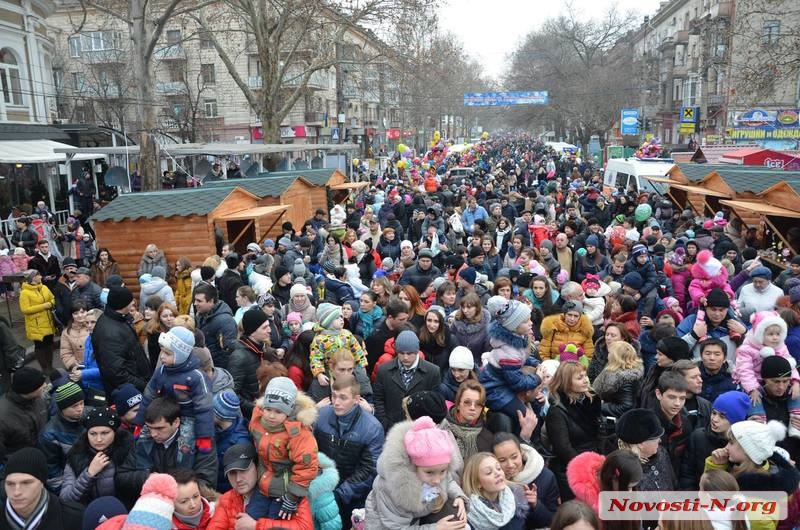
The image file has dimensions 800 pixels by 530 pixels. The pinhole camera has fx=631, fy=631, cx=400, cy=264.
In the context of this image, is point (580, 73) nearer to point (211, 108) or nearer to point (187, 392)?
point (211, 108)

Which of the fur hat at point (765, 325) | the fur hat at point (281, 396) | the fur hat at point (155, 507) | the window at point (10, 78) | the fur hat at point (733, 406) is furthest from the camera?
the window at point (10, 78)

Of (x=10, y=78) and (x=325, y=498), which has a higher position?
(x=10, y=78)

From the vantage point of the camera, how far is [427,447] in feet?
9.95

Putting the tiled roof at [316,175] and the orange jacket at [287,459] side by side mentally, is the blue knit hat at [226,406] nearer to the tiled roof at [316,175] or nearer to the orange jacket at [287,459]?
the orange jacket at [287,459]

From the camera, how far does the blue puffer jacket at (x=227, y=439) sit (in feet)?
14.1

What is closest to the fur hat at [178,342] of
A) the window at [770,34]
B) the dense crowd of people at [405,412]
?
the dense crowd of people at [405,412]

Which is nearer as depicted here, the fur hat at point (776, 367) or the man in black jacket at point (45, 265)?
the fur hat at point (776, 367)

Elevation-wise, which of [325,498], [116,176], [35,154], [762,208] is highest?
[35,154]

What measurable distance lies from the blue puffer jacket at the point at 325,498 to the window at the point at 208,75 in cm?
4830

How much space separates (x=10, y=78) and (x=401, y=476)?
26.2 metres

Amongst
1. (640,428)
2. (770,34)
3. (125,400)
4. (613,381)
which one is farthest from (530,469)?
(770,34)

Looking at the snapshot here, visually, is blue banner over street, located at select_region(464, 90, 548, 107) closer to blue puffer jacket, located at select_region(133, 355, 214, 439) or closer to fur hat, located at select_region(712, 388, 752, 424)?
fur hat, located at select_region(712, 388, 752, 424)

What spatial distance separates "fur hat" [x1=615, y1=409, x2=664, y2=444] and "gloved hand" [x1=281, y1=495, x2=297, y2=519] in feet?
6.30

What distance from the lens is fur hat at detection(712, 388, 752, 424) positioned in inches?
156
